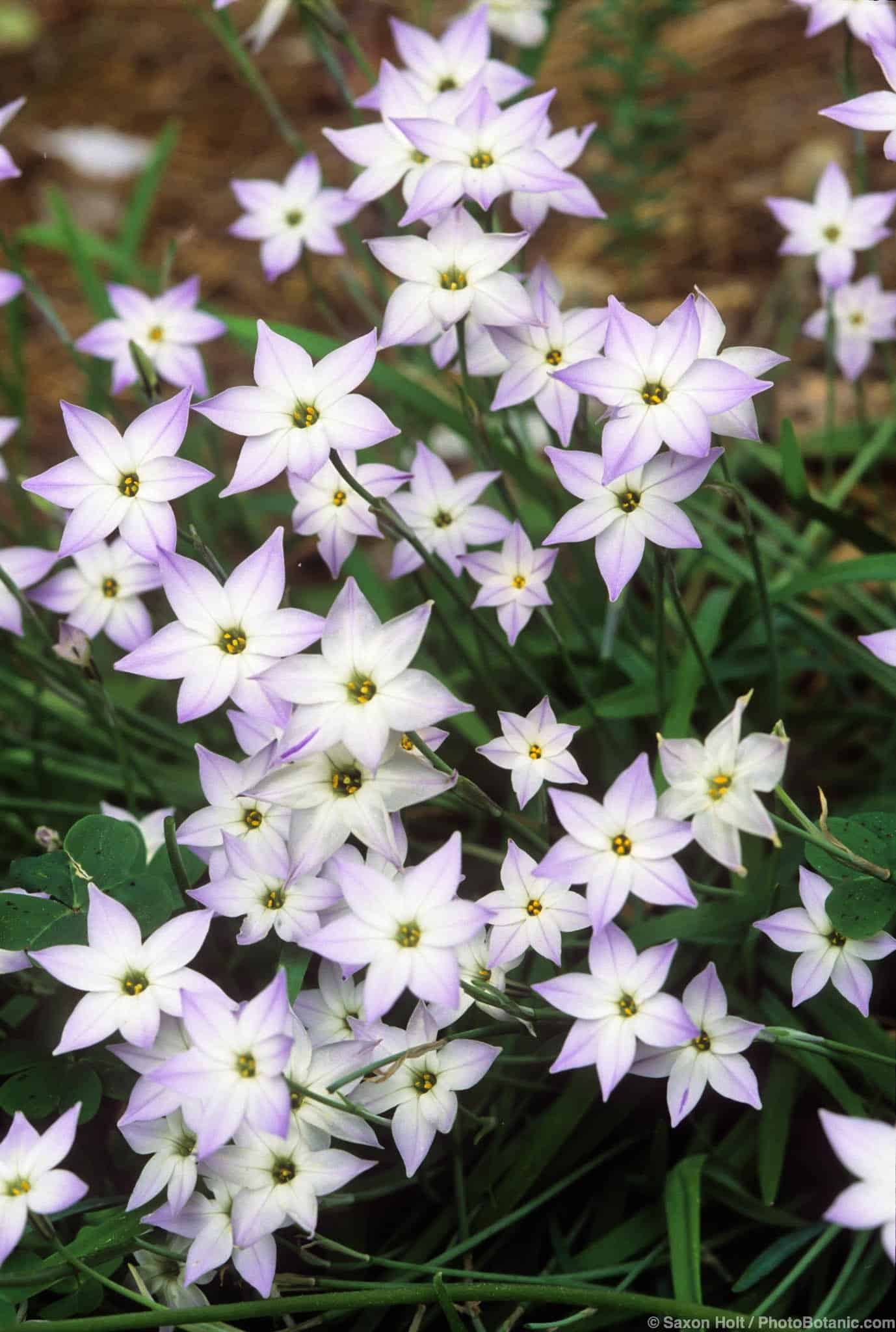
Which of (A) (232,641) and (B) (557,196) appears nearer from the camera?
(A) (232,641)

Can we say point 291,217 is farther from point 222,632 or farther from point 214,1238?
point 214,1238

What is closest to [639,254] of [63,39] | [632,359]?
[632,359]

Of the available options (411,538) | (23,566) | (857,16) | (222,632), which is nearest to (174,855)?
(222,632)

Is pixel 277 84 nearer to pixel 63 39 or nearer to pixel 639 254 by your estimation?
pixel 63 39

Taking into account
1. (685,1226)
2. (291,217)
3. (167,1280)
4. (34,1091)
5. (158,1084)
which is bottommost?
(685,1226)

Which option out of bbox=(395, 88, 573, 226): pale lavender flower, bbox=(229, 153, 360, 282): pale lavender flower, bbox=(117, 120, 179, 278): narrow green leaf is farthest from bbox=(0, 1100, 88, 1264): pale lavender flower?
bbox=(117, 120, 179, 278): narrow green leaf

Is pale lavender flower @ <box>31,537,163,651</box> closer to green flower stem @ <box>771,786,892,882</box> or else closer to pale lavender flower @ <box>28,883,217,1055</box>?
pale lavender flower @ <box>28,883,217,1055</box>

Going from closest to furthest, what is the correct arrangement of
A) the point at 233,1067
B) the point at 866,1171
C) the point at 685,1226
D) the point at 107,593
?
the point at 866,1171 < the point at 233,1067 < the point at 685,1226 < the point at 107,593
